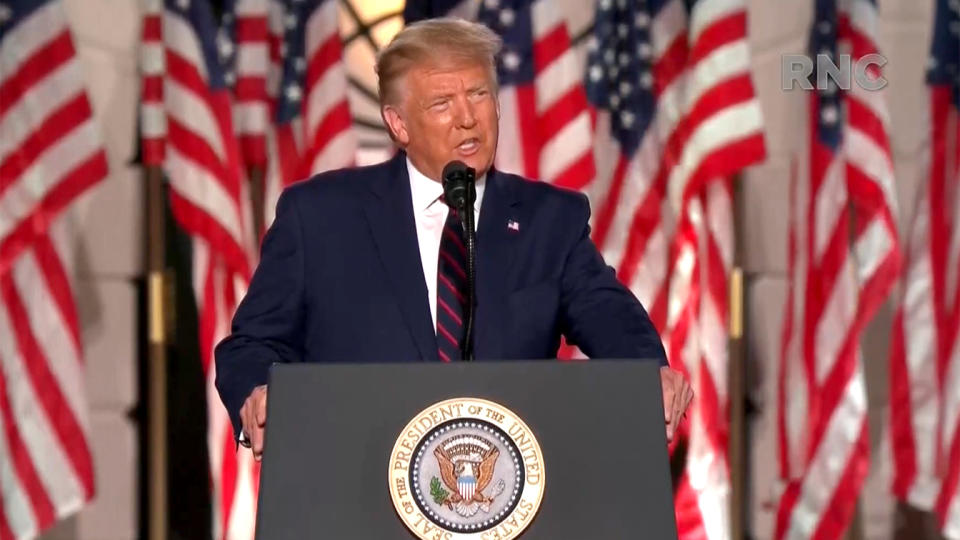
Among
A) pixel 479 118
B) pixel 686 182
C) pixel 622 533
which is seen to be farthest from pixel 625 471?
pixel 686 182

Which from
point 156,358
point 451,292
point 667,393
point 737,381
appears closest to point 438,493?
point 667,393

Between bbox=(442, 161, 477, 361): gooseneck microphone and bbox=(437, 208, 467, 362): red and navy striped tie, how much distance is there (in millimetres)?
147

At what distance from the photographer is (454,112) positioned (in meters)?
2.11

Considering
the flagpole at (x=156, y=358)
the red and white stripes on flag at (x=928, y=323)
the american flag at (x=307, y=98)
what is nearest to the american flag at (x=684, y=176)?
the red and white stripes on flag at (x=928, y=323)

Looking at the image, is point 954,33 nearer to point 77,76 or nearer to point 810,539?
point 810,539

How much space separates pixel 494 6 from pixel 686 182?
0.87m

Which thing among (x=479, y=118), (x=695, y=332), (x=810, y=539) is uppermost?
(x=479, y=118)

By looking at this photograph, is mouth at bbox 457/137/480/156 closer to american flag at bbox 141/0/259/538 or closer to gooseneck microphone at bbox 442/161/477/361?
gooseneck microphone at bbox 442/161/477/361

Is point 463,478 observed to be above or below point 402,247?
below

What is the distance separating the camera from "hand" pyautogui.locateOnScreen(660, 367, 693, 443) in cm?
175

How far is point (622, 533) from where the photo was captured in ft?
5.08

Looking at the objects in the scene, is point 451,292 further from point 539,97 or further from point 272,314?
point 539,97

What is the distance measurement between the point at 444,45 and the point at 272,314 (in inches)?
20.3

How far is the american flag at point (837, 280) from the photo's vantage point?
4215 mm
